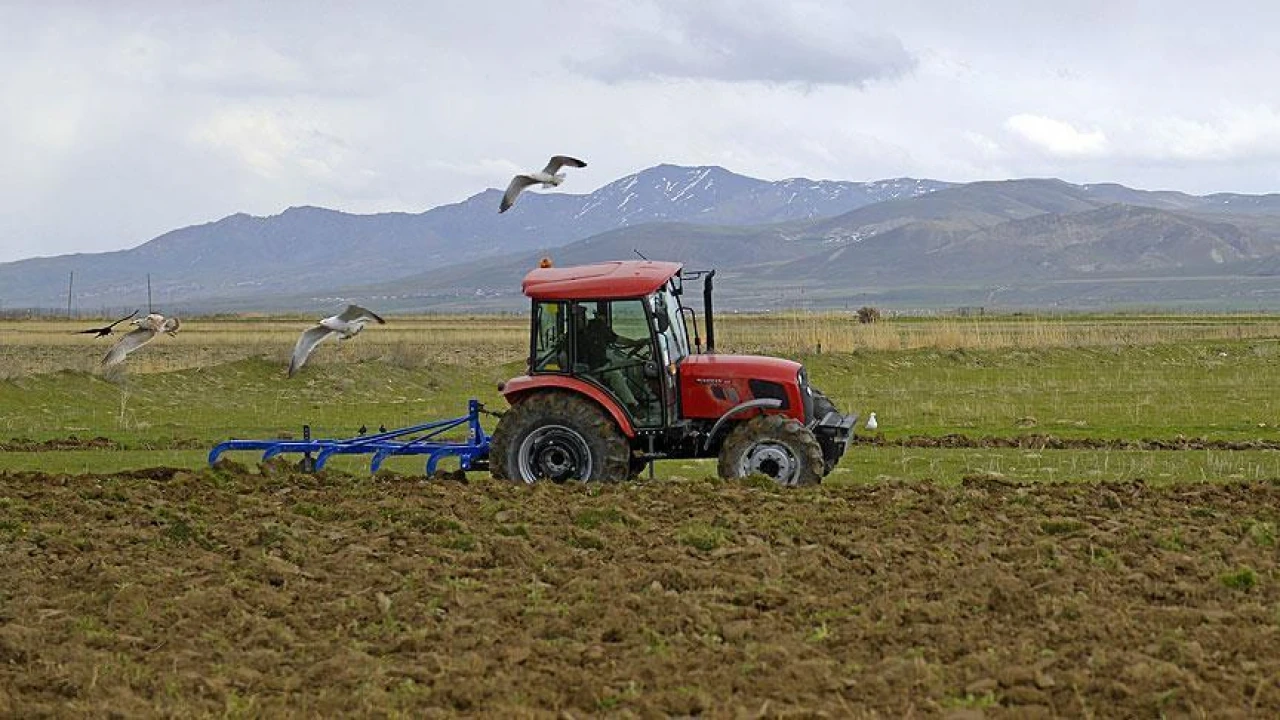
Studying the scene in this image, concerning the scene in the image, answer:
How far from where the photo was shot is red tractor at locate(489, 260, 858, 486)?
1811 cm

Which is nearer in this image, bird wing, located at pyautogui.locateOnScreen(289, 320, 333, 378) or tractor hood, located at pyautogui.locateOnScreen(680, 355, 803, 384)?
tractor hood, located at pyautogui.locateOnScreen(680, 355, 803, 384)

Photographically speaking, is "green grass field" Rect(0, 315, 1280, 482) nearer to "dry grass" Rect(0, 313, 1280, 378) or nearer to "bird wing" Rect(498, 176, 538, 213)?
"dry grass" Rect(0, 313, 1280, 378)

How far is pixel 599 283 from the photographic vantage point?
59.2 ft

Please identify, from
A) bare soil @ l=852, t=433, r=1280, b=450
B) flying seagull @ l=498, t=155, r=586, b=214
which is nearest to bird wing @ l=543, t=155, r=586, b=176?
flying seagull @ l=498, t=155, r=586, b=214

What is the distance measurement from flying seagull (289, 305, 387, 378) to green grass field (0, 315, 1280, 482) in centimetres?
Result: 365

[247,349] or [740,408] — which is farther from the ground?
[740,408]

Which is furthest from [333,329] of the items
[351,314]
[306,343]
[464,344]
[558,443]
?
[464,344]

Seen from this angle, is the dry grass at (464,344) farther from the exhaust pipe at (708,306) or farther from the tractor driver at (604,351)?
the tractor driver at (604,351)

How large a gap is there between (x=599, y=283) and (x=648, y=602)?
6.34 m

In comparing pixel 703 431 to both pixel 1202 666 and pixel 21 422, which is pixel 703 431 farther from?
pixel 21 422

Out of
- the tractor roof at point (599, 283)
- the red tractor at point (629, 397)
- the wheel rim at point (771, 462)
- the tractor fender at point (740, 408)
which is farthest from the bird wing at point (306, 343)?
the wheel rim at point (771, 462)

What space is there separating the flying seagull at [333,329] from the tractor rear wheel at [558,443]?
250 cm

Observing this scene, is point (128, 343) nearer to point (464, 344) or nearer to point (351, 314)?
point (351, 314)

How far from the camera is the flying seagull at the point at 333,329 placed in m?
19.9
